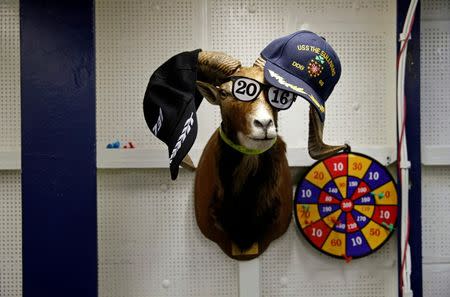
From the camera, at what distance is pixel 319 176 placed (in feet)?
7.97

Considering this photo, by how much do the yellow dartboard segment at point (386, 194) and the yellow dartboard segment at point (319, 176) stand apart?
25 cm

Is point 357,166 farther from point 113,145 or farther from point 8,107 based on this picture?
point 8,107

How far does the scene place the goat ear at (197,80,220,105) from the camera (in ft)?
6.60

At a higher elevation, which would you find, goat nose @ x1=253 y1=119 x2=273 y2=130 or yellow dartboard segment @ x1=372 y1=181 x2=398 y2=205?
goat nose @ x1=253 y1=119 x2=273 y2=130

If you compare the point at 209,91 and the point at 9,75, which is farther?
the point at 9,75

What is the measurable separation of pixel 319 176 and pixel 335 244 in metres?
0.35

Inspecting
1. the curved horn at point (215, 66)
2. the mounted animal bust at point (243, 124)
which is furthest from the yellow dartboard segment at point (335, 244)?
the curved horn at point (215, 66)

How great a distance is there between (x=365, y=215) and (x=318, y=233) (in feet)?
0.83

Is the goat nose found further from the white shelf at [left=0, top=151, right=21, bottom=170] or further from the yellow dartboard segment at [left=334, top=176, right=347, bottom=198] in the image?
the white shelf at [left=0, top=151, right=21, bottom=170]

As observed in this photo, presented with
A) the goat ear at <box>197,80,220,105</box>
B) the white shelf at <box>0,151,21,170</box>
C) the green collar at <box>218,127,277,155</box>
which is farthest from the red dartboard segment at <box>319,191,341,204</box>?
the white shelf at <box>0,151,21,170</box>

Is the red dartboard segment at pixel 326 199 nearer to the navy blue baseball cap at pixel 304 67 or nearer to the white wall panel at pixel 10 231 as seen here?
the navy blue baseball cap at pixel 304 67

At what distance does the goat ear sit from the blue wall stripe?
523 mm

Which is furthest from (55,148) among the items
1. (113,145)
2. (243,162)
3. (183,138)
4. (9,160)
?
(243,162)

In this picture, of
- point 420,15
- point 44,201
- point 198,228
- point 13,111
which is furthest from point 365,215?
point 13,111
